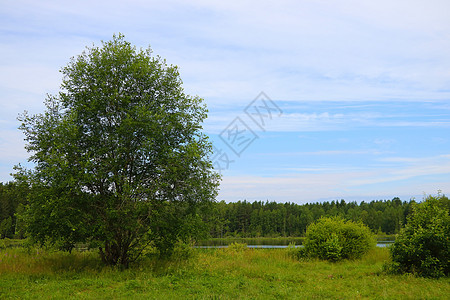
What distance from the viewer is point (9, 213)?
75.8 meters

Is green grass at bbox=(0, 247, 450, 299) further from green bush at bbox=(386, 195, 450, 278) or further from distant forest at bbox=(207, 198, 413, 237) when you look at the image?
distant forest at bbox=(207, 198, 413, 237)

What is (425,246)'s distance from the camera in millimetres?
15805

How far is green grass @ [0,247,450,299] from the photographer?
12344mm

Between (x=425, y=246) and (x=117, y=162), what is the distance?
1493 centimetres

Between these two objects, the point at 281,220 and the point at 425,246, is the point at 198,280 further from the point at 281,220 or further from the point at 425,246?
the point at 281,220

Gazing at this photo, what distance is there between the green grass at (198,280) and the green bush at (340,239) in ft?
4.60

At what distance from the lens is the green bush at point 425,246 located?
15.4 meters

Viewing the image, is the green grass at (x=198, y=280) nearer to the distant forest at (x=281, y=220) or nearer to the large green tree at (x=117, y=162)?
the large green tree at (x=117, y=162)

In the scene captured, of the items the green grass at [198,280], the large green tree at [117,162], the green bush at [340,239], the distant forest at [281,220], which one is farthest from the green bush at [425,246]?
the distant forest at [281,220]

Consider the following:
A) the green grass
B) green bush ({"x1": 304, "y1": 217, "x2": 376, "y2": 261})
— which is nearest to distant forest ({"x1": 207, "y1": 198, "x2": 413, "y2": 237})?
→ green bush ({"x1": 304, "y1": 217, "x2": 376, "y2": 261})

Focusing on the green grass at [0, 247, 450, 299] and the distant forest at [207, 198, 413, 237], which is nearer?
the green grass at [0, 247, 450, 299]

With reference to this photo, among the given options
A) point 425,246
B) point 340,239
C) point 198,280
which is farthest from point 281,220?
point 198,280

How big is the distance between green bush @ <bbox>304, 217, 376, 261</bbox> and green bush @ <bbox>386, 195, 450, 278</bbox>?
4669 mm

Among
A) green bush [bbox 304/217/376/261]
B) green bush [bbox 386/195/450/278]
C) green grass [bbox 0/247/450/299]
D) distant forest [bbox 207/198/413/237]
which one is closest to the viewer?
green grass [bbox 0/247/450/299]
